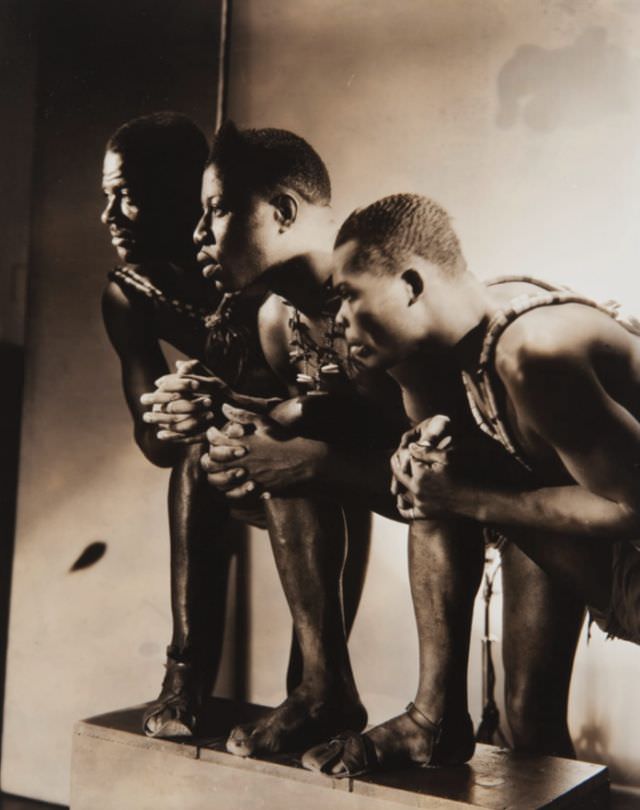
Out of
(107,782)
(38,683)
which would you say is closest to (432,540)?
(107,782)

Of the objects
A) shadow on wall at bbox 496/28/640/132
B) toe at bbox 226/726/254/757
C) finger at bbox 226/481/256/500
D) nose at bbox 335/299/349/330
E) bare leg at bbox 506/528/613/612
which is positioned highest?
shadow on wall at bbox 496/28/640/132

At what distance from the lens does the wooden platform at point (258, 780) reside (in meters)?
1.56

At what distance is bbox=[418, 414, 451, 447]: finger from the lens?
5.51 ft

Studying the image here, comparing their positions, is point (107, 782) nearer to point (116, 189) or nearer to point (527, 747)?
point (527, 747)

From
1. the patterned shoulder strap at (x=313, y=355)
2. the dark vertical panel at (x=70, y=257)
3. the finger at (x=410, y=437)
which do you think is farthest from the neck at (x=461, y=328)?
the dark vertical panel at (x=70, y=257)

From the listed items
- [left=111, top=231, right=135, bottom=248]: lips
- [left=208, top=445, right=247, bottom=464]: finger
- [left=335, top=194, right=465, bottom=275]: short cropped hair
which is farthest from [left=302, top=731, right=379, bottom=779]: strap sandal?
[left=111, top=231, right=135, bottom=248]: lips

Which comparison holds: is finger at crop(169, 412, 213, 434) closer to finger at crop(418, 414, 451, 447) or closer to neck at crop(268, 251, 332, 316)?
neck at crop(268, 251, 332, 316)

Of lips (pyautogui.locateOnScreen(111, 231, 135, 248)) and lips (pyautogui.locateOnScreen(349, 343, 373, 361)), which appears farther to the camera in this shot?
lips (pyautogui.locateOnScreen(111, 231, 135, 248))

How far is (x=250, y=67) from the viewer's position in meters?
2.51

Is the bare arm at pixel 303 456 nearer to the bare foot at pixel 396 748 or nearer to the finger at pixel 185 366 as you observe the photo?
the finger at pixel 185 366

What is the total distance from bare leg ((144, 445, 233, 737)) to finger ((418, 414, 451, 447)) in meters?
0.53

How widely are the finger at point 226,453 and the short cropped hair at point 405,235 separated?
415 mm

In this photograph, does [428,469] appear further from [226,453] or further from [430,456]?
[226,453]

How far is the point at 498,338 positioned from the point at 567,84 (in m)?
0.70
